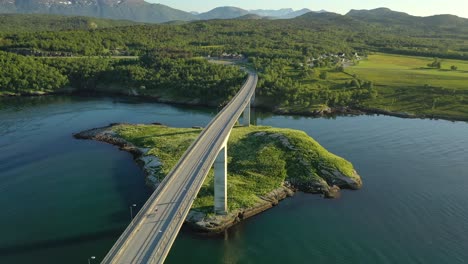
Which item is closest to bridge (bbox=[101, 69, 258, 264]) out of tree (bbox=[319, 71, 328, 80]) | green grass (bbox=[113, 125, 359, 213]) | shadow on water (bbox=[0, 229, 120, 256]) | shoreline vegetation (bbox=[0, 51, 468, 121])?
green grass (bbox=[113, 125, 359, 213])

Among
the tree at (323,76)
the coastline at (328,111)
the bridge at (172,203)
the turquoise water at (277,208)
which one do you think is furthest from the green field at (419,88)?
the bridge at (172,203)

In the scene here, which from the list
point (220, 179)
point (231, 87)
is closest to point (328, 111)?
point (231, 87)

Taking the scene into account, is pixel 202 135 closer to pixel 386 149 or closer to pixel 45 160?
pixel 45 160

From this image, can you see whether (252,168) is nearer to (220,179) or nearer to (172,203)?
(220,179)

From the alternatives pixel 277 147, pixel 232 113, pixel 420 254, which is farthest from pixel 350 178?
pixel 232 113

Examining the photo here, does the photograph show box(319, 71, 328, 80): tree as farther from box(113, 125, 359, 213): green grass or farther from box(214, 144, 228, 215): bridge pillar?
box(214, 144, 228, 215): bridge pillar
